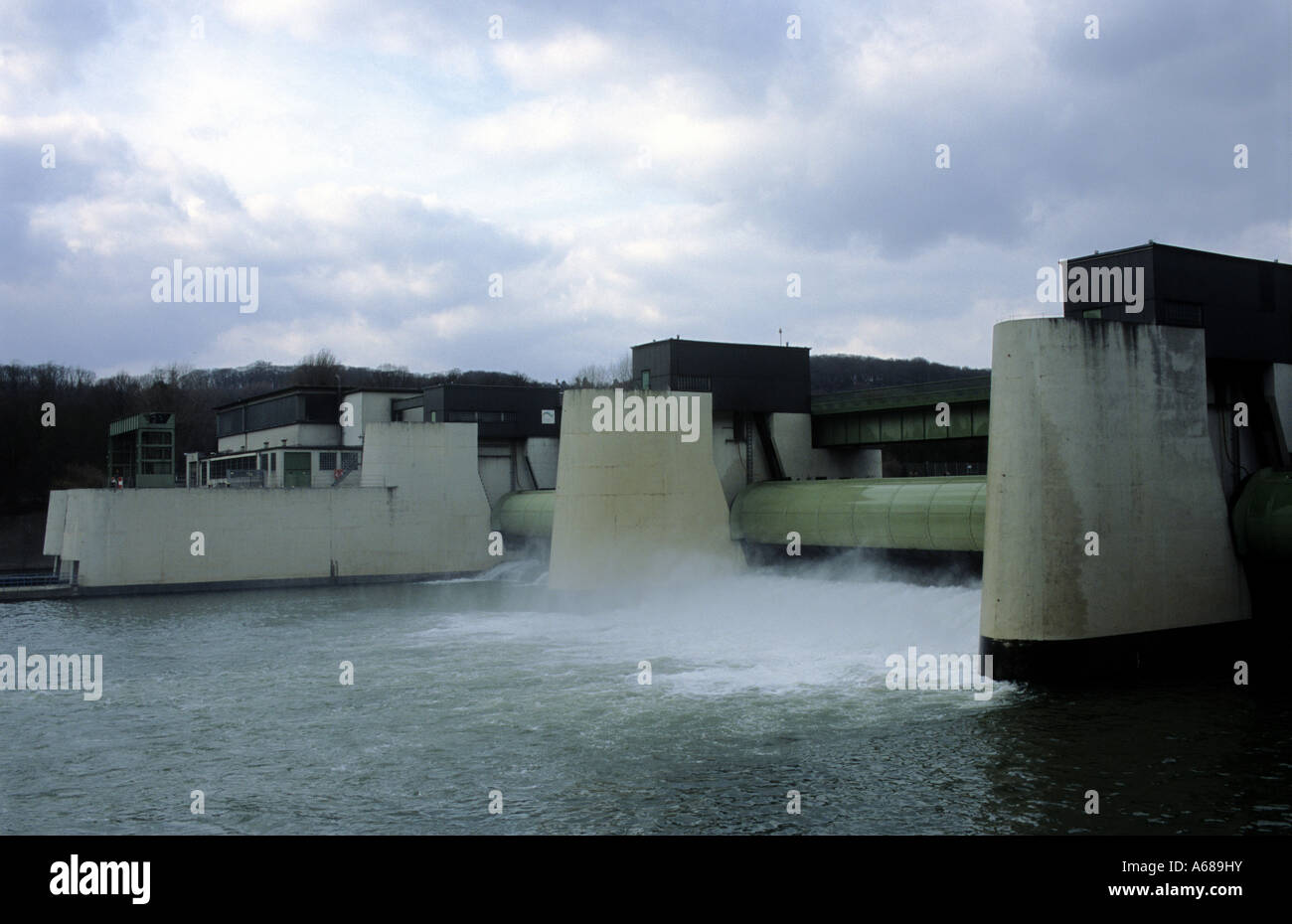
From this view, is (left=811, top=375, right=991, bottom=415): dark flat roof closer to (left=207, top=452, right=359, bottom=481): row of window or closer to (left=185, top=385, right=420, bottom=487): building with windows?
(left=185, top=385, right=420, bottom=487): building with windows

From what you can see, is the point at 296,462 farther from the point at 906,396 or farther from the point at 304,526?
the point at 906,396

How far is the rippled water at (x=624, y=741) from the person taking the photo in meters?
13.8

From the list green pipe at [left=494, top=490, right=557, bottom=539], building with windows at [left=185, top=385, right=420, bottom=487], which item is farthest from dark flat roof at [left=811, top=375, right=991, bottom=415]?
building with windows at [left=185, top=385, right=420, bottom=487]

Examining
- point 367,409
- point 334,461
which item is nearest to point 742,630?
point 334,461

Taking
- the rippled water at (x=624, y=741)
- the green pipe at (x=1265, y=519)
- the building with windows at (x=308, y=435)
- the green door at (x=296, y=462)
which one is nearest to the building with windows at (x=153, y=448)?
the building with windows at (x=308, y=435)

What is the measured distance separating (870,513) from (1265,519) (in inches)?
464

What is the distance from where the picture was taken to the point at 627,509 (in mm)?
36406

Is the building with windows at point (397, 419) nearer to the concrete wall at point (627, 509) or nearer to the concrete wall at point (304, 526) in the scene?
the concrete wall at point (304, 526)

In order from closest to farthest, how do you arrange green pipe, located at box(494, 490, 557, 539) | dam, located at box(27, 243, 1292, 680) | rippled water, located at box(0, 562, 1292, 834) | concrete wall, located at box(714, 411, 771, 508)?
1. rippled water, located at box(0, 562, 1292, 834)
2. dam, located at box(27, 243, 1292, 680)
3. concrete wall, located at box(714, 411, 771, 508)
4. green pipe, located at box(494, 490, 557, 539)

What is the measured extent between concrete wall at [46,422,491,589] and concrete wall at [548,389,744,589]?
54.6 feet

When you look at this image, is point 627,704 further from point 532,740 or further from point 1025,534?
point 1025,534

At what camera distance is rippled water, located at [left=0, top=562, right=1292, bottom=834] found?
13836 mm

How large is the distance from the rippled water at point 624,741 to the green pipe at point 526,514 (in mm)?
19528

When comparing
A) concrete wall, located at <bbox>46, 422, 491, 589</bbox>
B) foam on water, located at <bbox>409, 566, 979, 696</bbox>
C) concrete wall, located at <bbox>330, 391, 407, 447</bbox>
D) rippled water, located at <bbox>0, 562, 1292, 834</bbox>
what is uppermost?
concrete wall, located at <bbox>330, 391, 407, 447</bbox>
